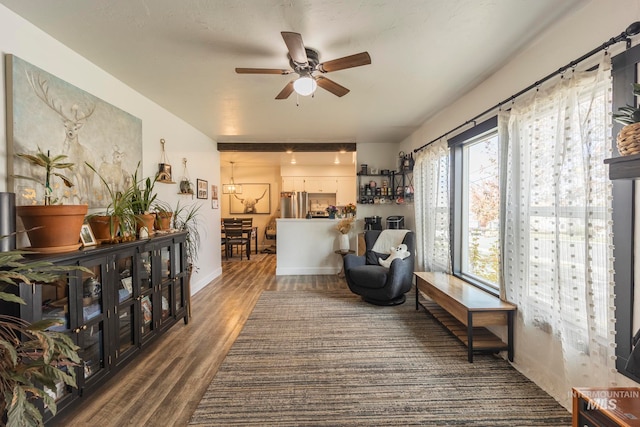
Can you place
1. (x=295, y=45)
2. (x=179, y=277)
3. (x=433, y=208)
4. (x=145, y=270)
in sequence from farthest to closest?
(x=433, y=208) < (x=179, y=277) < (x=145, y=270) < (x=295, y=45)

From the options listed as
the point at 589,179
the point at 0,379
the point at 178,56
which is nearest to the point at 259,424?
the point at 0,379

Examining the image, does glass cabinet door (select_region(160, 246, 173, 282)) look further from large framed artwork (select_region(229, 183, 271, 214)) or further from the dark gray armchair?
large framed artwork (select_region(229, 183, 271, 214))

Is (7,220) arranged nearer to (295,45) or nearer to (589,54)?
(295,45)

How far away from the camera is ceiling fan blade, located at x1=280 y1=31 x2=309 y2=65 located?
4.91 feet

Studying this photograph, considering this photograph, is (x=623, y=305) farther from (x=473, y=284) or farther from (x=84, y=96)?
(x=84, y=96)

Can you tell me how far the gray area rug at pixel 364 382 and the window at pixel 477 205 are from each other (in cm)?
84

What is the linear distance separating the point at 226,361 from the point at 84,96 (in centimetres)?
246

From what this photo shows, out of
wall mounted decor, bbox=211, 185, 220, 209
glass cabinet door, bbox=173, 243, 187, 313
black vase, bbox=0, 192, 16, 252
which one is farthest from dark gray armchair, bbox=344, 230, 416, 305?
black vase, bbox=0, 192, 16, 252

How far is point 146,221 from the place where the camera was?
7.51 ft

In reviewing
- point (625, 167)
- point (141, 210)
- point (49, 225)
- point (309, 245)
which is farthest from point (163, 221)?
point (625, 167)

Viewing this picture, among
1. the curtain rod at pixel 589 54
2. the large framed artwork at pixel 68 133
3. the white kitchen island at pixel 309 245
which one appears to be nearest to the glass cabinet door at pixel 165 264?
the large framed artwork at pixel 68 133

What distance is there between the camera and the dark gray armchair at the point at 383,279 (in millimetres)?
3113

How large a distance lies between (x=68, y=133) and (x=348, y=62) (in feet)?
7.12

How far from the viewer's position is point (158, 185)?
10.0ft
